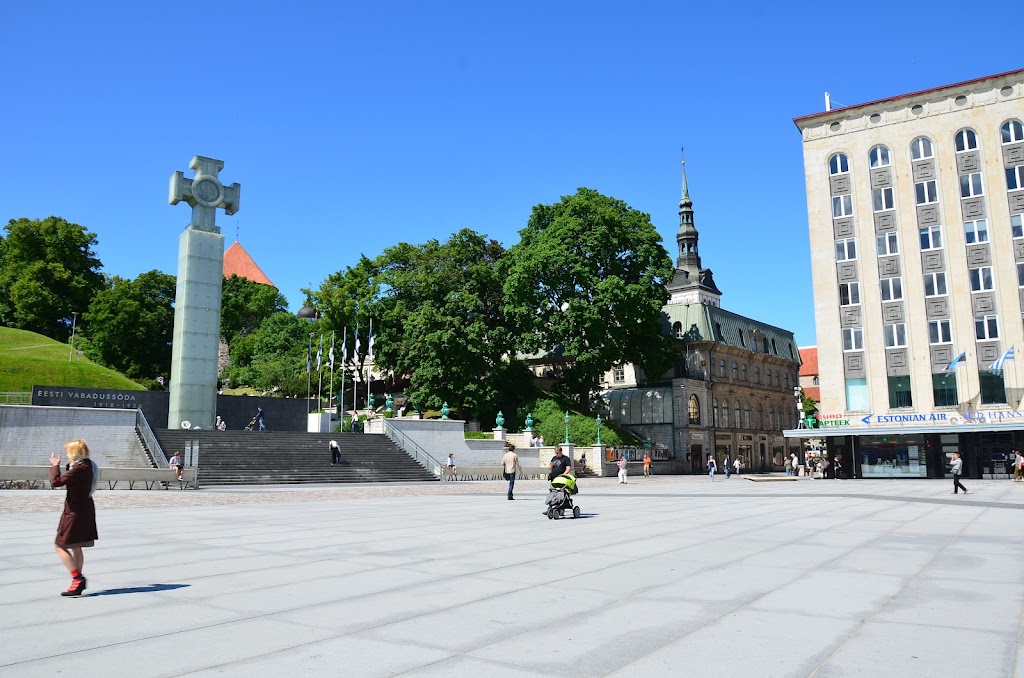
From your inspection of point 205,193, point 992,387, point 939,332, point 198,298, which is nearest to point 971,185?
point 939,332

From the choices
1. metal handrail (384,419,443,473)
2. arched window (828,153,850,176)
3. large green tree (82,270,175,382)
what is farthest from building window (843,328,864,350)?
large green tree (82,270,175,382)

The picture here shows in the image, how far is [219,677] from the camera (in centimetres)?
491

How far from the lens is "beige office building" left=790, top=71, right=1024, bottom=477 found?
141 feet

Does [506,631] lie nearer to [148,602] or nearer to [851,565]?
[148,602]

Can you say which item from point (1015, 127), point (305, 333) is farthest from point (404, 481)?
point (305, 333)

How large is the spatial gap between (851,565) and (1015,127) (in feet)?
146

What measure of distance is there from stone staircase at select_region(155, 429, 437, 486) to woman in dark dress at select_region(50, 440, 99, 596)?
2606 centimetres

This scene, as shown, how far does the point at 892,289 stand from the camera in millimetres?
45938

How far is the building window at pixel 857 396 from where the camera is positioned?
46000 mm

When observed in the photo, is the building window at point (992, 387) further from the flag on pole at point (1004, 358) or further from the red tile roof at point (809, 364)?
the red tile roof at point (809, 364)

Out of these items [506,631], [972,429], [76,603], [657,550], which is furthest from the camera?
[972,429]

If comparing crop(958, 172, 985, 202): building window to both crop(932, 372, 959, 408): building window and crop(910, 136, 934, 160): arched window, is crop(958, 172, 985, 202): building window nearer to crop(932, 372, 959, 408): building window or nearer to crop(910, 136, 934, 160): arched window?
crop(910, 136, 934, 160): arched window

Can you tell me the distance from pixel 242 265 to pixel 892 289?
340 feet

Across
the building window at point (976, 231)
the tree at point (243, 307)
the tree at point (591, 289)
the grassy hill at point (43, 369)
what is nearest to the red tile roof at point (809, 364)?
the tree at point (591, 289)
